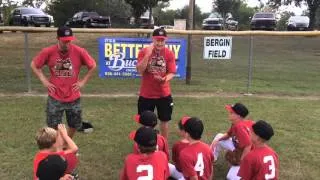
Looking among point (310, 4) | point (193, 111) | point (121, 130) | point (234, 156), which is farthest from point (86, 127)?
point (310, 4)

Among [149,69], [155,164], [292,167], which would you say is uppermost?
[149,69]

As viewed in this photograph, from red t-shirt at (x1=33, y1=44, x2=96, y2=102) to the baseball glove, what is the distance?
2.05m

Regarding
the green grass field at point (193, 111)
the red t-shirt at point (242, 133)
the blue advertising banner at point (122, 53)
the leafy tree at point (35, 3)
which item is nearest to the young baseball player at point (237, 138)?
the red t-shirt at point (242, 133)

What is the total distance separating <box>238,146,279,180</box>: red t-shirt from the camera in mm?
4562

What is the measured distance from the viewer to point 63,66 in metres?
6.11

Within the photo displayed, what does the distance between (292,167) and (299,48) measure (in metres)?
17.3

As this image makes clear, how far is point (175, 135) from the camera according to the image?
26.2 feet

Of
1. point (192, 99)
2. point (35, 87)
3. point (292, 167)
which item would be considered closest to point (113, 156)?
point (292, 167)

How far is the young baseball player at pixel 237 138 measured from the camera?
18.8 ft

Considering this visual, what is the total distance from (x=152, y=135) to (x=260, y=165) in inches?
43.4

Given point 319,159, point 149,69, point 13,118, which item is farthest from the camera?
point 13,118

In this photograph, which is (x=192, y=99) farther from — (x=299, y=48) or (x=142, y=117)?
(x=299, y=48)

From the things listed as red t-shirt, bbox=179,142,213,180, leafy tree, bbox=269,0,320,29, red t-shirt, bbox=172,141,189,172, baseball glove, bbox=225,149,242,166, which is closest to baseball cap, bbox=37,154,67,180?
red t-shirt, bbox=179,142,213,180

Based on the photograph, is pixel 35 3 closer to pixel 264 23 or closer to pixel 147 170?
pixel 264 23
